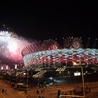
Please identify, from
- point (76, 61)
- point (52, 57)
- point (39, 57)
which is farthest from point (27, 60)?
point (76, 61)

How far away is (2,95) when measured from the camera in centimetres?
3844

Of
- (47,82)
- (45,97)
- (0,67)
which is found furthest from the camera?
(0,67)

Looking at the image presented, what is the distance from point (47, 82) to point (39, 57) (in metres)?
55.3

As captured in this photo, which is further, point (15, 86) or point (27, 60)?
point (27, 60)

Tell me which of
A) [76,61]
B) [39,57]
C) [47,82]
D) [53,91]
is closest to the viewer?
[53,91]

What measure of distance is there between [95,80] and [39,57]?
5960 centimetres

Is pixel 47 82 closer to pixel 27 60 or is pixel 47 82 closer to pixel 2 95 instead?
pixel 2 95

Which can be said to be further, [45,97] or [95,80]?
[95,80]

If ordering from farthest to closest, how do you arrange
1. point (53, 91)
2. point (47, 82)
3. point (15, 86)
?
1. point (47, 82)
2. point (15, 86)
3. point (53, 91)

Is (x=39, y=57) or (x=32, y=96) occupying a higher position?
(x=39, y=57)

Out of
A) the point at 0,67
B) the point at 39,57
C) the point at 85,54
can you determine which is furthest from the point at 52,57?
the point at 0,67

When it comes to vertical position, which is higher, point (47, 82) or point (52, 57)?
point (52, 57)

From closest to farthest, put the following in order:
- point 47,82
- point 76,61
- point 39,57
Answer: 1. point 47,82
2. point 76,61
3. point 39,57

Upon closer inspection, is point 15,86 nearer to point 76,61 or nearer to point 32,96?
point 32,96
